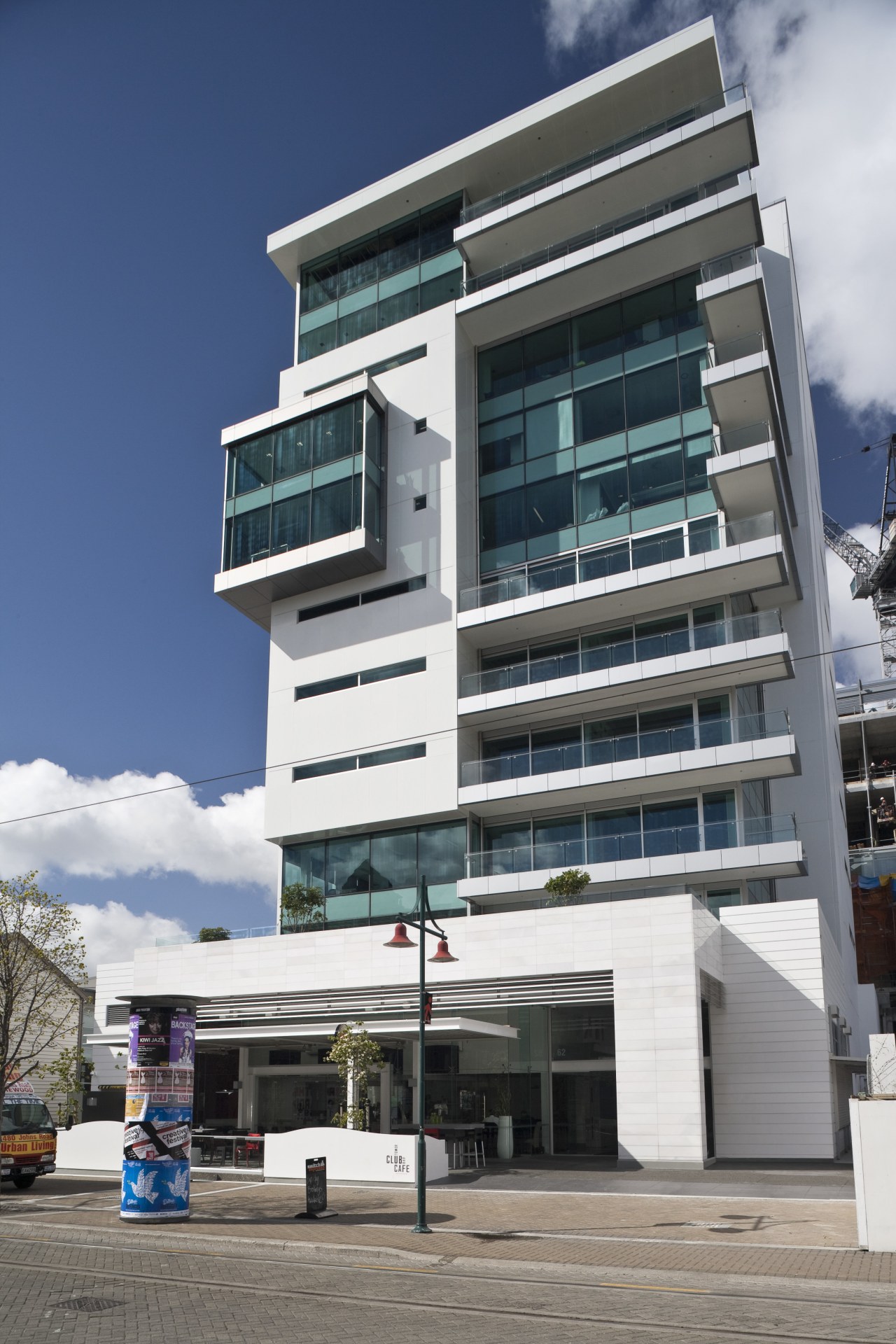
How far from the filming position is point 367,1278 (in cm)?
1390

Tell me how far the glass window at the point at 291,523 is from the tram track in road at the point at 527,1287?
2789 cm

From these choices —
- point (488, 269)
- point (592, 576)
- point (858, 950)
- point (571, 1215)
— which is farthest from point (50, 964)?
point (858, 950)

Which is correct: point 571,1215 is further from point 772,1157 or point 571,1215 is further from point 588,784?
point 588,784

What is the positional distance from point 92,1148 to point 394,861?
12.8 metres

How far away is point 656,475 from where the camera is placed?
122 ft

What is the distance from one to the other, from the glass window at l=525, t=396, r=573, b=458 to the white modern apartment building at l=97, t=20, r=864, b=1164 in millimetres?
159

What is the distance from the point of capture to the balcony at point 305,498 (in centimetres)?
3997

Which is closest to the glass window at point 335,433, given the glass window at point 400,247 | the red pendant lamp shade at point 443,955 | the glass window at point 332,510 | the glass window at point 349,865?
the glass window at point 332,510

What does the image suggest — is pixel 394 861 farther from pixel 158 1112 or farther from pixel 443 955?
pixel 158 1112

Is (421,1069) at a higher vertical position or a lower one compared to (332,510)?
lower

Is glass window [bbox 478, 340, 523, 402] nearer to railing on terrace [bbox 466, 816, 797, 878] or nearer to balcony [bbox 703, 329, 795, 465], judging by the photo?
balcony [bbox 703, 329, 795, 465]

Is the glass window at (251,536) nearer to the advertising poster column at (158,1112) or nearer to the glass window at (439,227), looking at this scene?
the glass window at (439,227)

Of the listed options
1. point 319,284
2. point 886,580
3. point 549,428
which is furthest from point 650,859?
point 886,580

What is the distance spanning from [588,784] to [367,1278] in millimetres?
22203
